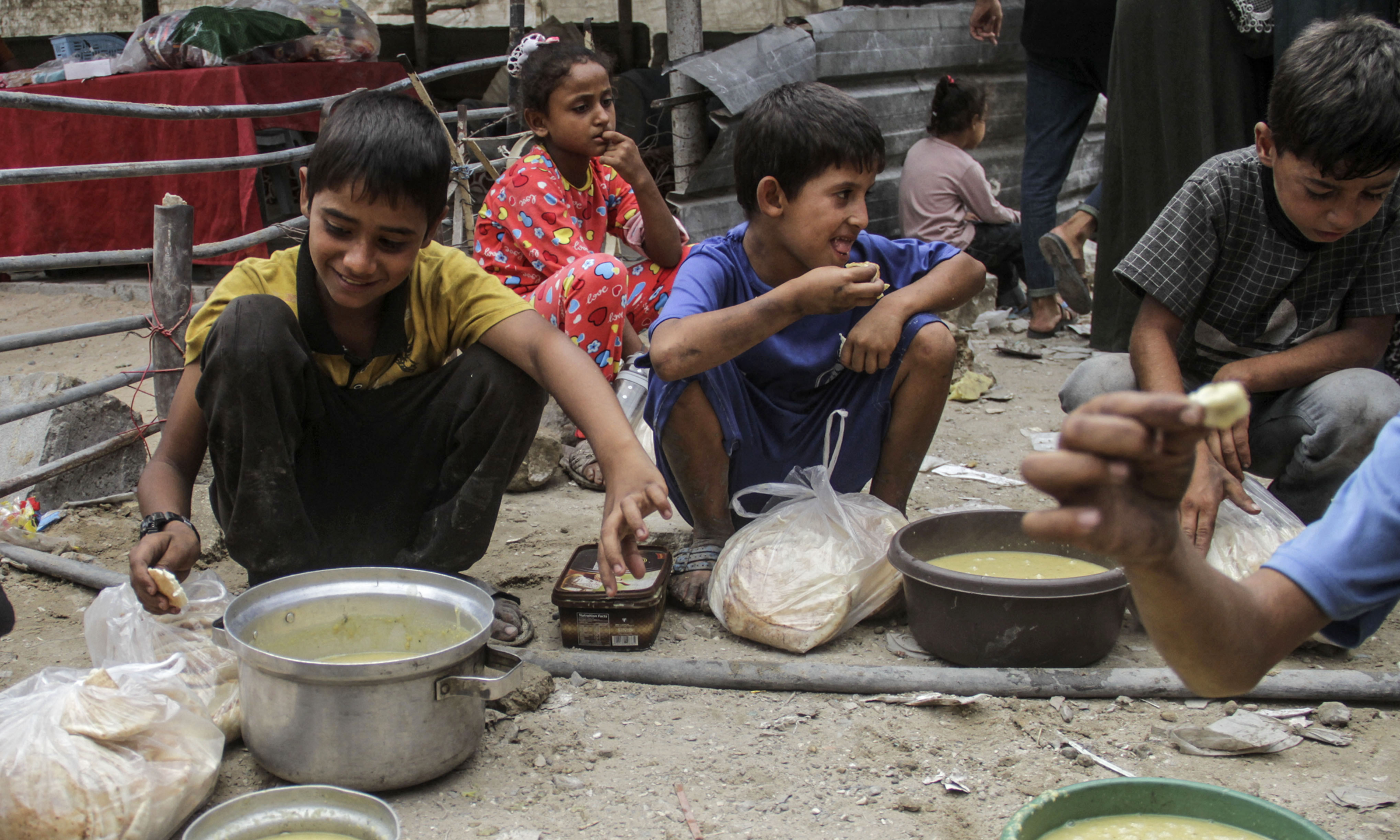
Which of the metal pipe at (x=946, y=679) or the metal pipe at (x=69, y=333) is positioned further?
the metal pipe at (x=69, y=333)

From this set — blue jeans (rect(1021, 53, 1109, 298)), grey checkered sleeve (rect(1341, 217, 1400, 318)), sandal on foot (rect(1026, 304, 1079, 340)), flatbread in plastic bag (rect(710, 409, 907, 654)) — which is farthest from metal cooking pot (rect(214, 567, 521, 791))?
sandal on foot (rect(1026, 304, 1079, 340))

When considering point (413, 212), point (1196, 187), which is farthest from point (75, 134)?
point (1196, 187)

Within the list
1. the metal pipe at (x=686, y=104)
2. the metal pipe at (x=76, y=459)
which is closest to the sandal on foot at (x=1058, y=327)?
the metal pipe at (x=686, y=104)

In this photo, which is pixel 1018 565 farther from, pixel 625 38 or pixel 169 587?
pixel 625 38

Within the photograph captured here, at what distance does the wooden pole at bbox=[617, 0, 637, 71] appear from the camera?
778 cm

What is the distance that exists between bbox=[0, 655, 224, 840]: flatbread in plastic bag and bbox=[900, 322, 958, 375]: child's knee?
1.52 metres

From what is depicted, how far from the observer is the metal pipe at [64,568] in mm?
2271

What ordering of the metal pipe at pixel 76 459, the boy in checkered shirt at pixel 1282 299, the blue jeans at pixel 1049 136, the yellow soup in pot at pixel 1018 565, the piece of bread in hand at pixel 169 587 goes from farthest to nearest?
the blue jeans at pixel 1049 136
the metal pipe at pixel 76 459
the yellow soup in pot at pixel 1018 565
the boy in checkered shirt at pixel 1282 299
the piece of bread in hand at pixel 169 587

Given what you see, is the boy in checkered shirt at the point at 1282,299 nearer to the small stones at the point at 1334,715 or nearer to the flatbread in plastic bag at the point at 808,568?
the small stones at the point at 1334,715

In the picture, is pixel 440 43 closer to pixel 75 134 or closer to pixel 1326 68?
pixel 75 134

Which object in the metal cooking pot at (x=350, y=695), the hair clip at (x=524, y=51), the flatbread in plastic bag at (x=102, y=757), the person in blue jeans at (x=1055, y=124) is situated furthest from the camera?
the person in blue jeans at (x=1055, y=124)

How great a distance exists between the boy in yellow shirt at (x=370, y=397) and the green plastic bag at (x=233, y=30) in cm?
404

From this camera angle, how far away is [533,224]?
10.8ft

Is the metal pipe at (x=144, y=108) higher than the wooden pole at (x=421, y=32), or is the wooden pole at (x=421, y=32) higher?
the wooden pole at (x=421, y=32)
